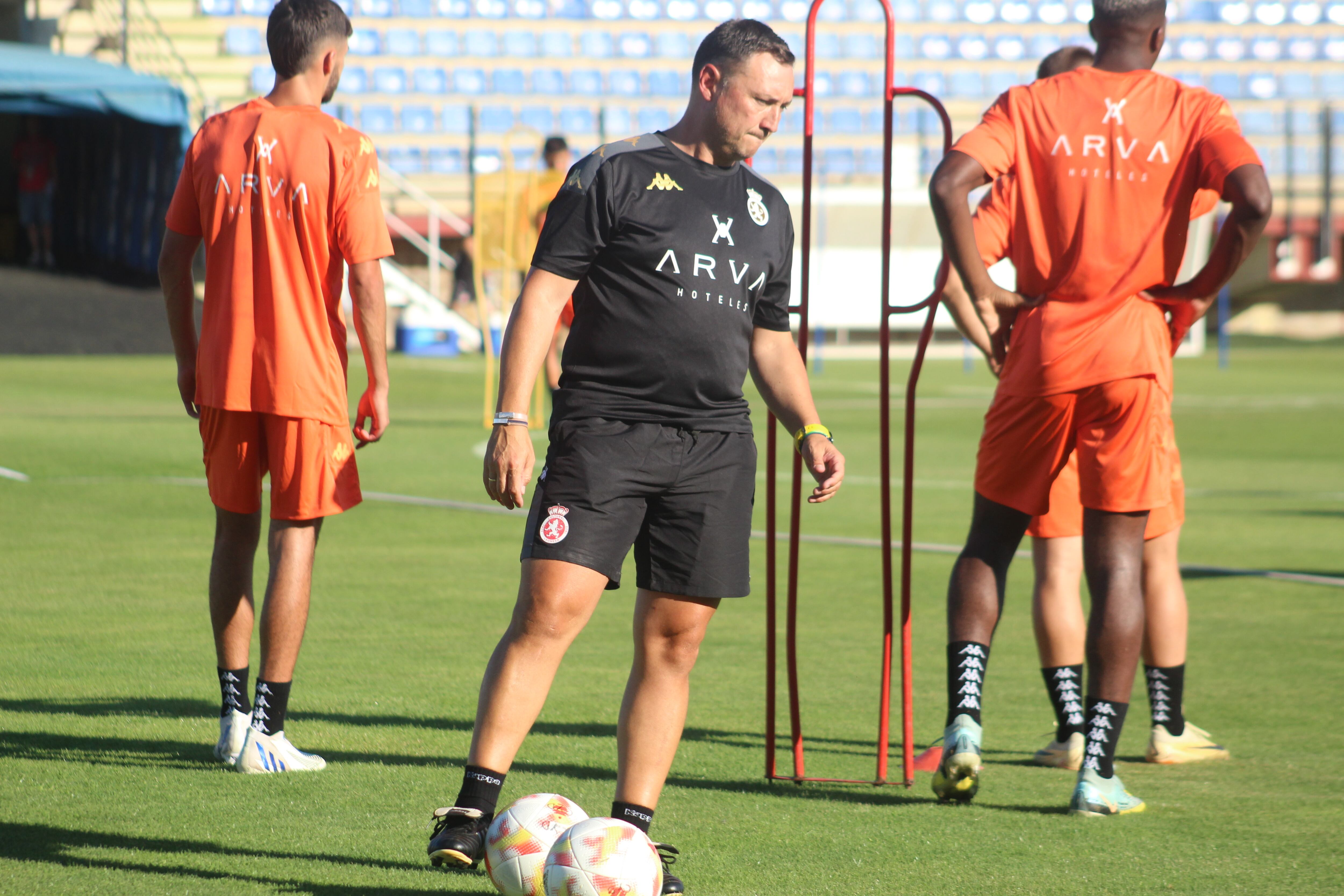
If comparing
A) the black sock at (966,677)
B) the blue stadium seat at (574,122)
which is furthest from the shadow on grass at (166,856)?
the blue stadium seat at (574,122)

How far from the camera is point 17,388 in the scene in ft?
60.0

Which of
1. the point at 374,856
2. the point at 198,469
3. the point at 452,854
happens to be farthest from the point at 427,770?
the point at 198,469

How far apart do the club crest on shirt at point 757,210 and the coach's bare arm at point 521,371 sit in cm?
43

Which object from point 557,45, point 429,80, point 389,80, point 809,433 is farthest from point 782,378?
point 557,45

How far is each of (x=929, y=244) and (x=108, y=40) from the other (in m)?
16.3

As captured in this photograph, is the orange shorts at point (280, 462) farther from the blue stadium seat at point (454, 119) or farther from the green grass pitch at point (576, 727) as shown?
the blue stadium seat at point (454, 119)

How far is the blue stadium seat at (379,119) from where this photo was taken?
34594 mm

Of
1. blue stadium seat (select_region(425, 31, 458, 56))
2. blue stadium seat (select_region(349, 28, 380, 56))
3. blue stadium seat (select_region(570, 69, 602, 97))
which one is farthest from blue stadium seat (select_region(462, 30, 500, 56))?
blue stadium seat (select_region(349, 28, 380, 56))

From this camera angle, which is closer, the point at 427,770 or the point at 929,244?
the point at 427,770

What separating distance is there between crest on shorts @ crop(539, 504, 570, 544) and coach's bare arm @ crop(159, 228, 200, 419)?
146cm

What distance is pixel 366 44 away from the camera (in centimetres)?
3622

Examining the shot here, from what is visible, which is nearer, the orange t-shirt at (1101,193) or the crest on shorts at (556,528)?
the crest on shorts at (556,528)

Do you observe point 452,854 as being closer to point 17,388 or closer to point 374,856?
point 374,856

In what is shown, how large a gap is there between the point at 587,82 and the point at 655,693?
114 feet
